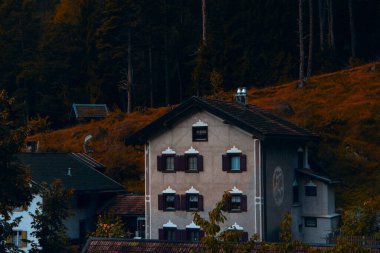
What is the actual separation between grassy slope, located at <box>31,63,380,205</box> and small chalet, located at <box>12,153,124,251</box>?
3.73 metres

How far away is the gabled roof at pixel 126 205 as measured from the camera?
185 ft

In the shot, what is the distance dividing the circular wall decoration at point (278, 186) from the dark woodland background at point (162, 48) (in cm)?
2767

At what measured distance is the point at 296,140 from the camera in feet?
178

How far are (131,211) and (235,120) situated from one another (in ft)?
33.1

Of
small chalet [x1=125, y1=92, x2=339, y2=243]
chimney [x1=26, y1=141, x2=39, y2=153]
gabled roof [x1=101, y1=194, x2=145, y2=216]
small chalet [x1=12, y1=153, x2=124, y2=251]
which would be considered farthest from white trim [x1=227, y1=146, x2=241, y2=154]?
chimney [x1=26, y1=141, x2=39, y2=153]

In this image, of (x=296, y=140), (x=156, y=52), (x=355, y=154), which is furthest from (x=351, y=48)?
(x=296, y=140)

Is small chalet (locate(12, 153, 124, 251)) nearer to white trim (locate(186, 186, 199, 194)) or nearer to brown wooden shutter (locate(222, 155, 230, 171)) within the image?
white trim (locate(186, 186, 199, 194))

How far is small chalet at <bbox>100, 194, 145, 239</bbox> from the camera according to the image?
56.2m

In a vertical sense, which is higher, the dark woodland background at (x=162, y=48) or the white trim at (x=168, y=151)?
the dark woodland background at (x=162, y=48)

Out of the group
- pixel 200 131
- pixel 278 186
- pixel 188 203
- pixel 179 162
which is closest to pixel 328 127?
pixel 278 186

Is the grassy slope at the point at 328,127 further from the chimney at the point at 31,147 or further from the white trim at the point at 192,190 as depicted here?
the white trim at the point at 192,190

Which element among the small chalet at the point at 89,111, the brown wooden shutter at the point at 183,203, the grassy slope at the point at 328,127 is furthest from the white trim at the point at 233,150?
the small chalet at the point at 89,111

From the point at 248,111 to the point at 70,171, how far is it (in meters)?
12.7

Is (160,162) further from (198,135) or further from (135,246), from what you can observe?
(135,246)
